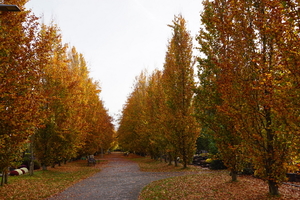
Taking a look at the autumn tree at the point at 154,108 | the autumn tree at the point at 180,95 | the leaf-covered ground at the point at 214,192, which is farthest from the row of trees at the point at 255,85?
the autumn tree at the point at 154,108

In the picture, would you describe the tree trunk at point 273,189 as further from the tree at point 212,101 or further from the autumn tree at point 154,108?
the autumn tree at point 154,108

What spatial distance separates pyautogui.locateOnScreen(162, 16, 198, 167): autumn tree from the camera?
18.8 metres

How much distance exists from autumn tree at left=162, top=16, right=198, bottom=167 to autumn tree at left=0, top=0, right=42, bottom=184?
11.0 meters

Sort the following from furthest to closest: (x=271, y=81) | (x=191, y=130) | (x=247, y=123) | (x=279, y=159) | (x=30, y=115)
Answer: (x=191, y=130)
(x=30, y=115)
(x=247, y=123)
(x=279, y=159)
(x=271, y=81)

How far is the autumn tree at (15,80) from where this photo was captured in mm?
9148

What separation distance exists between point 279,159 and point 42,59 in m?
10.3

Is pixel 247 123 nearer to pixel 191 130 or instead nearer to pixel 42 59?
pixel 42 59

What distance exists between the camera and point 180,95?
19.5 metres

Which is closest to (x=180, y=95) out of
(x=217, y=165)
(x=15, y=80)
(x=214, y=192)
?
(x=217, y=165)

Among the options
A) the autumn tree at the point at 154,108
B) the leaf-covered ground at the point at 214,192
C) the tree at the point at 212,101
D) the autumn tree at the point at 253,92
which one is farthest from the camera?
the autumn tree at the point at 154,108

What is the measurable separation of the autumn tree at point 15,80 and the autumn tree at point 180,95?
36.2ft

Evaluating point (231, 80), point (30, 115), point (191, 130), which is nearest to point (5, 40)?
point (30, 115)

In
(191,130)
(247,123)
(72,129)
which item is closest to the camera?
(247,123)

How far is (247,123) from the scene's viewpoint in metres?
8.12
